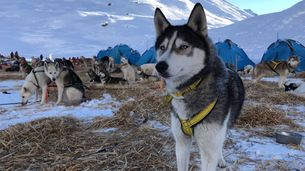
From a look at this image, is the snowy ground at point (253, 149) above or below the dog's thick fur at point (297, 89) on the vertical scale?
below

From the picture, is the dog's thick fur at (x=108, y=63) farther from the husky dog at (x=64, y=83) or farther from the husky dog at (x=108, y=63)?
the husky dog at (x=64, y=83)

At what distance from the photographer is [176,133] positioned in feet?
7.68

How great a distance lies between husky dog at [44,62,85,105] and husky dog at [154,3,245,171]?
4260 millimetres

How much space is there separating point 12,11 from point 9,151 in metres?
65.0

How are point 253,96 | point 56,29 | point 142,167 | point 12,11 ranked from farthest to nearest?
point 12,11 → point 56,29 → point 253,96 → point 142,167

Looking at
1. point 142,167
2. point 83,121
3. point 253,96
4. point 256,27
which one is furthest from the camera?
point 256,27

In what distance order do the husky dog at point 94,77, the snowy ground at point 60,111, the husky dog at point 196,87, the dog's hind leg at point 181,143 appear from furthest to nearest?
1. the husky dog at point 94,77
2. the snowy ground at point 60,111
3. the dog's hind leg at point 181,143
4. the husky dog at point 196,87

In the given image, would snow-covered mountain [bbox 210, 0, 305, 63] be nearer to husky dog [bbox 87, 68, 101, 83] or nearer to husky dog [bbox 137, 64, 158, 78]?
husky dog [bbox 137, 64, 158, 78]

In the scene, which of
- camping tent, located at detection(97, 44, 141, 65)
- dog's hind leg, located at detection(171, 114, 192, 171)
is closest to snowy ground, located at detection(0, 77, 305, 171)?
dog's hind leg, located at detection(171, 114, 192, 171)

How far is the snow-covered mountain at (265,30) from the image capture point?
3491 centimetres

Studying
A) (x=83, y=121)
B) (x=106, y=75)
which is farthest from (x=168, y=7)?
(x=83, y=121)

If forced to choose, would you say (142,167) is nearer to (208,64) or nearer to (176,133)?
(176,133)

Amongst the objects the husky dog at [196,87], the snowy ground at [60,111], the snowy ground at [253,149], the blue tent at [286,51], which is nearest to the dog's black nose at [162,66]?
the husky dog at [196,87]

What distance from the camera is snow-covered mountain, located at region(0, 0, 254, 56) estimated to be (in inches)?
1773
